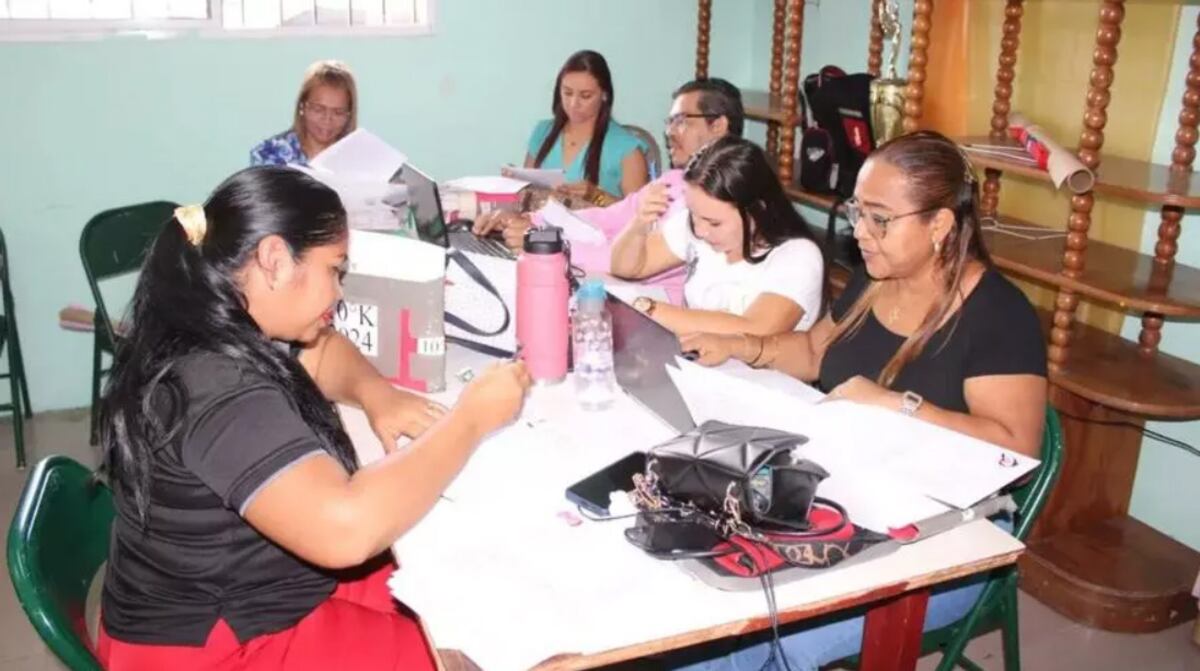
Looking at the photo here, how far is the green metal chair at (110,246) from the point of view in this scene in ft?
10.1

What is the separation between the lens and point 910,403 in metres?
1.69

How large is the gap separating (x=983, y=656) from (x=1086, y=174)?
1079 millimetres

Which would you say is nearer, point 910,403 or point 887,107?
point 910,403

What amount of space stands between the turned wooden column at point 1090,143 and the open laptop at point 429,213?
126 cm

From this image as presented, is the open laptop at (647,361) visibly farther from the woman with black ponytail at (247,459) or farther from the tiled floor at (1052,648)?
the tiled floor at (1052,648)

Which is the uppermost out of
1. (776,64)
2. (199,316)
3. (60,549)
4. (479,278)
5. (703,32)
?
(703,32)

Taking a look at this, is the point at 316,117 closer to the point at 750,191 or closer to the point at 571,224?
the point at 571,224

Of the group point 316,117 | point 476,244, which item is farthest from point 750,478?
point 316,117

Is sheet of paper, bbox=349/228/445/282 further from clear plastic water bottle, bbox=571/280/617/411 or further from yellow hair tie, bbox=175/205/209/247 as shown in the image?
yellow hair tie, bbox=175/205/209/247

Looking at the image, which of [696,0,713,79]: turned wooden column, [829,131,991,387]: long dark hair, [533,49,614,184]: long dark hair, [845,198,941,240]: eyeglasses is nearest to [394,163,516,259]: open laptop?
[845,198,941,240]: eyeglasses

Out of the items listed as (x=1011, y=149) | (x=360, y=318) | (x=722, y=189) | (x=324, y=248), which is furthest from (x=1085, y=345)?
(x=324, y=248)

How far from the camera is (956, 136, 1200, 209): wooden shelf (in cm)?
224

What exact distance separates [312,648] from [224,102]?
2.71 meters

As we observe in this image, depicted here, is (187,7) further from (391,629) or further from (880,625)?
(880,625)
